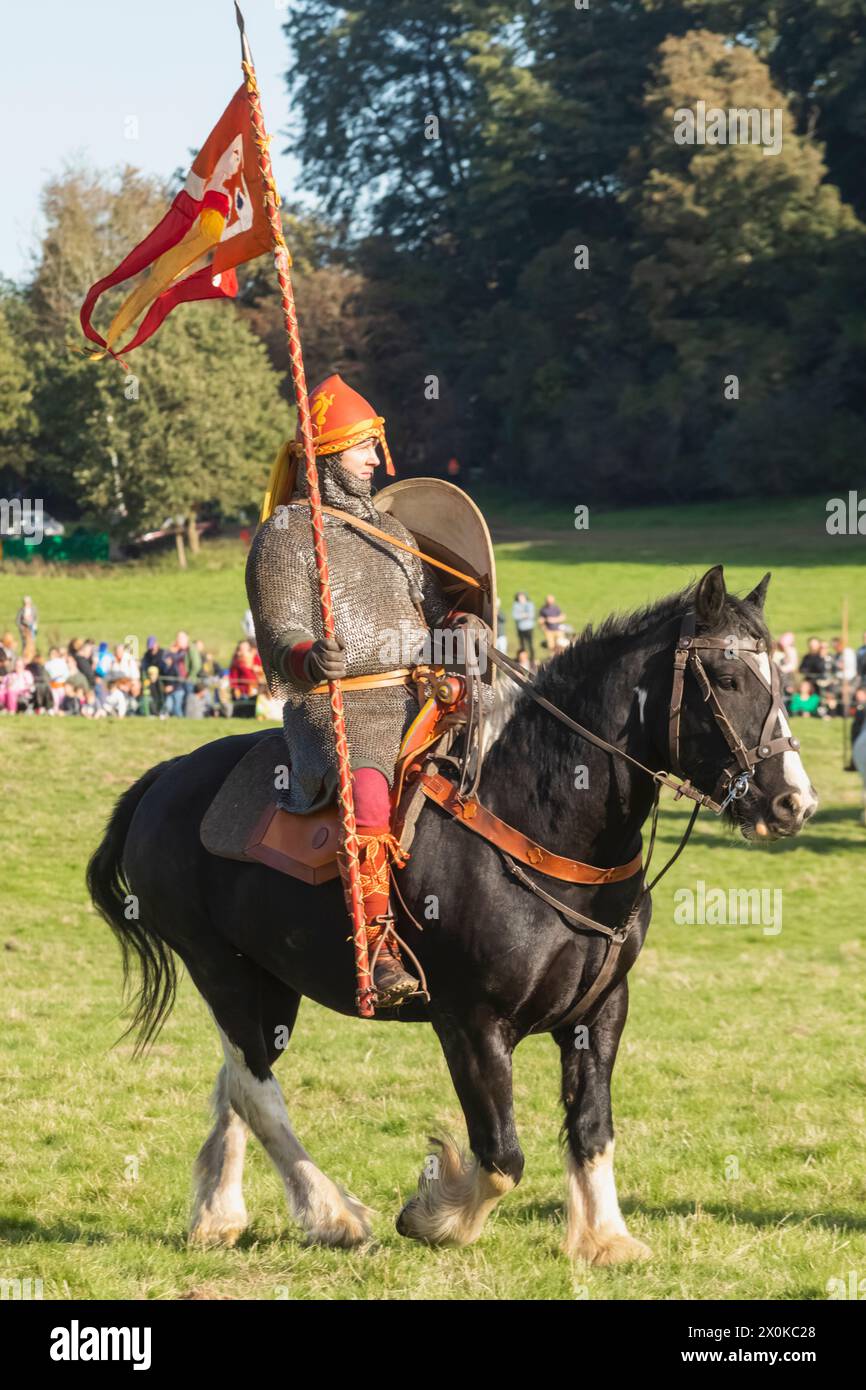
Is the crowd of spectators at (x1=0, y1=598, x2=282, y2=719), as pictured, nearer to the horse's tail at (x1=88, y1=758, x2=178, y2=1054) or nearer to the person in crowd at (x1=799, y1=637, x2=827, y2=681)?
the person in crowd at (x1=799, y1=637, x2=827, y2=681)

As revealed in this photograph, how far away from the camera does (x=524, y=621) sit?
1307 inches

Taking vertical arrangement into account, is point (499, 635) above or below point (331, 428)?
below

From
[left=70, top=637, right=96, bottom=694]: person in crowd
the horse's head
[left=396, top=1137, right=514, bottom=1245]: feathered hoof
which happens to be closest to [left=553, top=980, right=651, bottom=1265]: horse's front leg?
[left=396, top=1137, right=514, bottom=1245]: feathered hoof

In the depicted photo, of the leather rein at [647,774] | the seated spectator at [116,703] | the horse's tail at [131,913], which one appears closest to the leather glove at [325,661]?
the leather rein at [647,774]

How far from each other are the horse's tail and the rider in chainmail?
4.85ft

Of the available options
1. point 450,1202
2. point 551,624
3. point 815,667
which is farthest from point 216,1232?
point 551,624

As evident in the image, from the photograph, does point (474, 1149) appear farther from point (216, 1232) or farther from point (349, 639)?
point (349, 639)

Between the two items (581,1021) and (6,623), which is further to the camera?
(6,623)

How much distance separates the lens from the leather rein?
6273mm

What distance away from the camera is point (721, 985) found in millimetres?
14445

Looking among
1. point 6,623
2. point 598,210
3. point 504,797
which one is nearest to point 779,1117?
point 504,797

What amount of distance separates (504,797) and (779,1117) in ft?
12.0

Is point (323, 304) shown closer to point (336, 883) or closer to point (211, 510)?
point (211, 510)

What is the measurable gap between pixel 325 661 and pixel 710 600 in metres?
1.51
